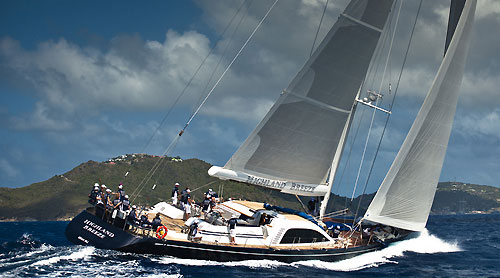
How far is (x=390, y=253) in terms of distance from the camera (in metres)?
22.8

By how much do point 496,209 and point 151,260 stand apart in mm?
164926

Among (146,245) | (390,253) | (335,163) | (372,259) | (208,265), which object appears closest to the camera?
(146,245)

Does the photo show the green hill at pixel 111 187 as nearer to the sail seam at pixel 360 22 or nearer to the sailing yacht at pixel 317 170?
the sailing yacht at pixel 317 170

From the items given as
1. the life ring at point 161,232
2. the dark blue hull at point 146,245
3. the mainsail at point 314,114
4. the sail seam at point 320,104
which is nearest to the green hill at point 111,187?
the mainsail at point 314,114

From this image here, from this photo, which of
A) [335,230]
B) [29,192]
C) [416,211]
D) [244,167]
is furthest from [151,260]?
[29,192]

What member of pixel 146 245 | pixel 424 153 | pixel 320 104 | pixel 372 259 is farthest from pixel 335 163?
pixel 146 245

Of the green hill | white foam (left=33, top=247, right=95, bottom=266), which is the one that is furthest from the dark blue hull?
the green hill

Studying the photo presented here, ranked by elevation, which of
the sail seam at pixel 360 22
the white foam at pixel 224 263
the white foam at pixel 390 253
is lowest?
the white foam at pixel 224 263

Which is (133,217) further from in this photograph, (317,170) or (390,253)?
(390,253)

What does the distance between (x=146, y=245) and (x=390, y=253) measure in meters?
13.2

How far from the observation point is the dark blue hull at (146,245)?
1600cm

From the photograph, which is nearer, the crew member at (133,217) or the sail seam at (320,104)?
the crew member at (133,217)

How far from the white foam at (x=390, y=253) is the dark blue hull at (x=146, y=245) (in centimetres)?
236

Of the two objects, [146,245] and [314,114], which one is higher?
[314,114]
